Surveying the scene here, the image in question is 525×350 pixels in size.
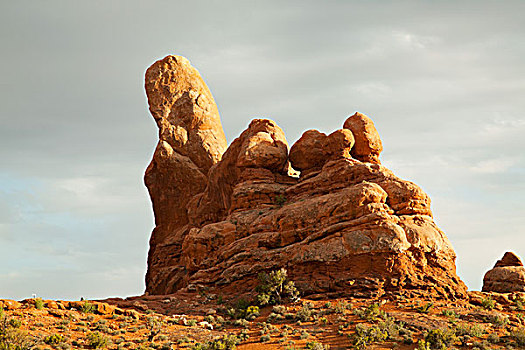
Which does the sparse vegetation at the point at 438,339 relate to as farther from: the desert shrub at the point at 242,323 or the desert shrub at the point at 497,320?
the desert shrub at the point at 242,323

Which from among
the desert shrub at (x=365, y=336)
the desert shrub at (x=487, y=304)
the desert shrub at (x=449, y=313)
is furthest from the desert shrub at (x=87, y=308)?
Result: the desert shrub at (x=487, y=304)

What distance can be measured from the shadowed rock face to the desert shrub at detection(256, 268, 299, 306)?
103 cm

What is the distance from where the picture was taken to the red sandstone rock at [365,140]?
1852 inches

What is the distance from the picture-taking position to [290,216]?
1665 inches

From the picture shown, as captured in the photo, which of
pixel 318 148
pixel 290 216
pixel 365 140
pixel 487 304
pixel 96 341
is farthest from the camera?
pixel 318 148

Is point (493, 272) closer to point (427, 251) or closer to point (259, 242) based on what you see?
point (427, 251)

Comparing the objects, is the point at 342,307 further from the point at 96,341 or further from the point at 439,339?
the point at 96,341

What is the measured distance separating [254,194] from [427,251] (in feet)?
49.6

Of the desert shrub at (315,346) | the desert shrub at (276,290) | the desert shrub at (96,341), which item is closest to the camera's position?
the desert shrub at (96,341)

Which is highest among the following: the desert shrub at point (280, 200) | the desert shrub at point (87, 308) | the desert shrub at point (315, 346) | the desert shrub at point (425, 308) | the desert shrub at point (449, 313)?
the desert shrub at point (280, 200)

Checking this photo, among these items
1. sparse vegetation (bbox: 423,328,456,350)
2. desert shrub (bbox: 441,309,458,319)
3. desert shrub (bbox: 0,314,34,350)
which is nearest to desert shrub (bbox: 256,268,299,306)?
desert shrub (bbox: 441,309,458,319)

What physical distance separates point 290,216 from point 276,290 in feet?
19.9

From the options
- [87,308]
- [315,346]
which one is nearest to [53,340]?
[87,308]

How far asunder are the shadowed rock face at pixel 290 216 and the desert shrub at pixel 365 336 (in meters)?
A: 5.56
